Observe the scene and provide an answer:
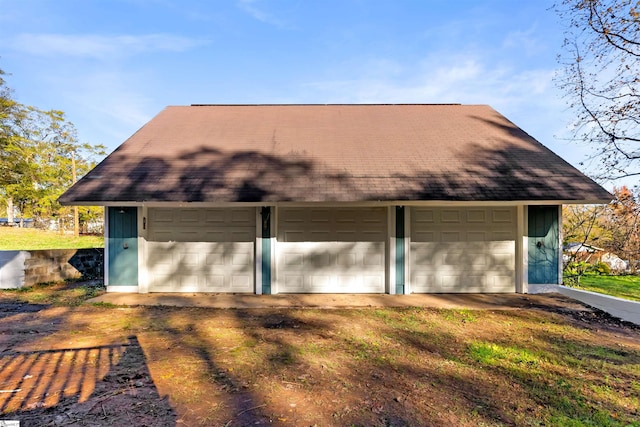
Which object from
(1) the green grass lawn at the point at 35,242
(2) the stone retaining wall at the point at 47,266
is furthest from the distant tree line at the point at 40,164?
(2) the stone retaining wall at the point at 47,266

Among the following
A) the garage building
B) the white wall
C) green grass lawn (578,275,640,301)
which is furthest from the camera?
the white wall

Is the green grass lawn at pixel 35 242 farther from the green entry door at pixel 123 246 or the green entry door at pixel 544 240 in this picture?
the green entry door at pixel 544 240

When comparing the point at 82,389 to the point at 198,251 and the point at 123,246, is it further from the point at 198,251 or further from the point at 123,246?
the point at 123,246

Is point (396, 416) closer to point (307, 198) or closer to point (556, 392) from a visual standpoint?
point (556, 392)

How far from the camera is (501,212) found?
7832 mm

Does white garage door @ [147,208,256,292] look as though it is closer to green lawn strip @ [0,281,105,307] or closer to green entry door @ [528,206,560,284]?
green lawn strip @ [0,281,105,307]

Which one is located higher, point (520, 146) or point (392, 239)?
point (520, 146)

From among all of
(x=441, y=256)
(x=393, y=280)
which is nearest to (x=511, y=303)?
(x=441, y=256)

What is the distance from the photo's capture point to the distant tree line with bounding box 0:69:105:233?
20.4 metres

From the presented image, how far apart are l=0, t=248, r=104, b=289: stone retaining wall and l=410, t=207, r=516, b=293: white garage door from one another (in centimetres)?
984

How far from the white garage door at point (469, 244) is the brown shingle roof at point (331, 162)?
101cm

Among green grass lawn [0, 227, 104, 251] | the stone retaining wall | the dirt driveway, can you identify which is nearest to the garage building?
the dirt driveway

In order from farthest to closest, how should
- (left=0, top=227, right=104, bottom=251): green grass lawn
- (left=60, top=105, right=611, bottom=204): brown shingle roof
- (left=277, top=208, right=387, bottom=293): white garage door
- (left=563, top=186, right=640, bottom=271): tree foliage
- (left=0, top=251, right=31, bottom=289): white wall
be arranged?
(left=0, top=227, right=104, bottom=251): green grass lawn < (left=563, top=186, right=640, bottom=271): tree foliage < (left=0, top=251, right=31, bottom=289): white wall < (left=277, top=208, right=387, bottom=293): white garage door < (left=60, top=105, right=611, bottom=204): brown shingle roof

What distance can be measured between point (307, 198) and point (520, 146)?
6.22 metres
